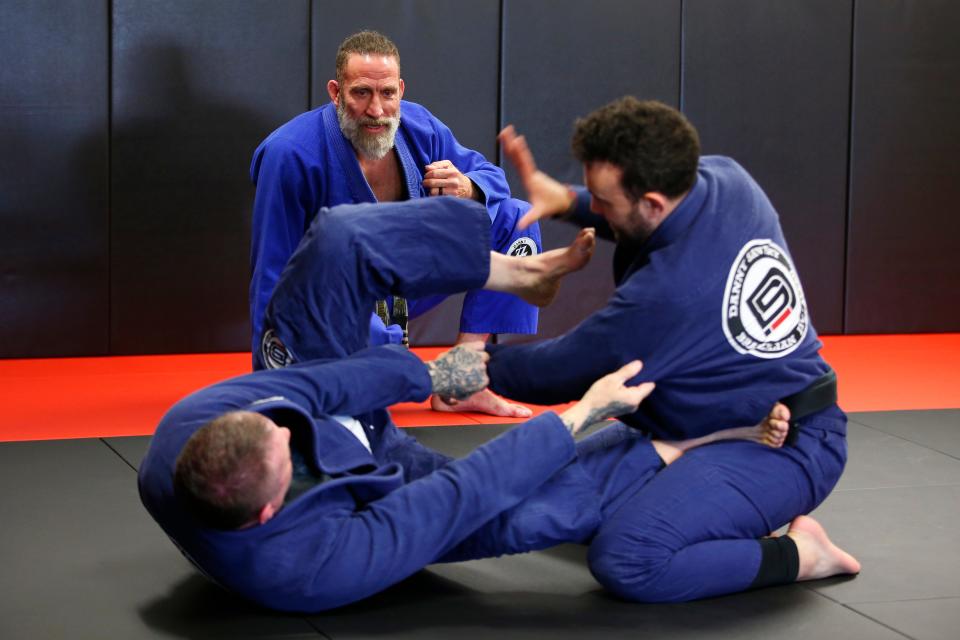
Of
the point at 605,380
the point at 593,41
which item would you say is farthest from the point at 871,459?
the point at 593,41

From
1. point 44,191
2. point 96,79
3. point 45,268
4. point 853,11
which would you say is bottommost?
point 45,268

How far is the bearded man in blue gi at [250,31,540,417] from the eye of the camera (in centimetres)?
337

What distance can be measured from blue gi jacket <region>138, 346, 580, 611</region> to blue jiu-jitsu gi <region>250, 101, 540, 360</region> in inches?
34.5

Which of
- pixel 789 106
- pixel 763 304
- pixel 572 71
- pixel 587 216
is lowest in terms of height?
pixel 763 304

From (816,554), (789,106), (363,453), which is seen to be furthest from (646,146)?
(789,106)

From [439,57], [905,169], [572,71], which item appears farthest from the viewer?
[905,169]

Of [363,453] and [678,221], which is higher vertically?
[678,221]

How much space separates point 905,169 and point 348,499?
13.0ft

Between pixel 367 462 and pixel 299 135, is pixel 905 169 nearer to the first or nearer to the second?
pixel 299 135

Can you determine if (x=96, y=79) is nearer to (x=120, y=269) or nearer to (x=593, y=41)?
(x=120, y=269)

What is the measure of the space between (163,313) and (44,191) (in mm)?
605

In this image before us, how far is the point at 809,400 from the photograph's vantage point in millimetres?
2418

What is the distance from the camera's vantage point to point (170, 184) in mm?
4637

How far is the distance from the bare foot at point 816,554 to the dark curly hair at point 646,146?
0.71 metres
